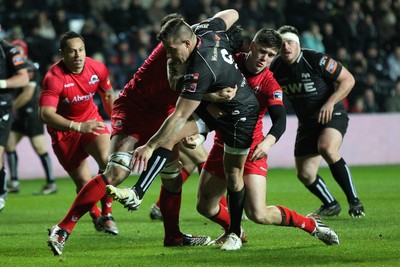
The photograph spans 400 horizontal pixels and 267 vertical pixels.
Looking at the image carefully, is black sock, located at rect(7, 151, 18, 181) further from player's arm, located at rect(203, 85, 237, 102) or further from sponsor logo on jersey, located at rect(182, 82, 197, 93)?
sponsor logo on jersey, located at rect(182, 82, 197, 93)

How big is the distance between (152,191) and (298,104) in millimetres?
4583

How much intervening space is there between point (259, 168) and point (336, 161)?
265cm

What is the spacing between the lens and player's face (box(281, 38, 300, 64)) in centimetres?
1041

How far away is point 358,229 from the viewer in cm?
923

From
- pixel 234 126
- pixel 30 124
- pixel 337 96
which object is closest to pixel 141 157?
pixel 234 126

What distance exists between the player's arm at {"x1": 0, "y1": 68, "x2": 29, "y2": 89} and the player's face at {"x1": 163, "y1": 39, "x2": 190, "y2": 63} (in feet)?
14.0

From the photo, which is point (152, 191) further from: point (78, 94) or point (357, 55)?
point (357, 55)

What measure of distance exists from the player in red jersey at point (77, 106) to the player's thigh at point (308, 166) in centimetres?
244

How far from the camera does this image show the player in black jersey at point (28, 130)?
14438 millimetres

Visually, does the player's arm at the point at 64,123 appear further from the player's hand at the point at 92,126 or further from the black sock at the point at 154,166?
the black sock at the point at 154,166

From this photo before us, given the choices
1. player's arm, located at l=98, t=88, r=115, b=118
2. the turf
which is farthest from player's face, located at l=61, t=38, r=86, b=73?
the turf

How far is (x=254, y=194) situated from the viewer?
8.04 meters

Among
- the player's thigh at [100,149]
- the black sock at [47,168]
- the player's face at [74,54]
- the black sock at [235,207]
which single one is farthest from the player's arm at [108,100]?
the black sock at [47,168]

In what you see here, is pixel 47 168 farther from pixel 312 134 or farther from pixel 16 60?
pixel 312 134
